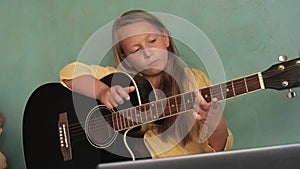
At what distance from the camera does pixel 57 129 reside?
118 cm

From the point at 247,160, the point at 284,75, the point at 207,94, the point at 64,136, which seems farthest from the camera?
the point at 64,136

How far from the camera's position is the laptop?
483 millimetres

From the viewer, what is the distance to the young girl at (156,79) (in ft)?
3.75

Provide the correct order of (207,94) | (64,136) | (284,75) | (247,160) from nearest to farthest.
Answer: (247,160), (284,75), (207,94), (64,136)

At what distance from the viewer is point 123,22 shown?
1259 mm

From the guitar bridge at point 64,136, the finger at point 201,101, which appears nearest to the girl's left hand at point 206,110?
the finger at point 201,101

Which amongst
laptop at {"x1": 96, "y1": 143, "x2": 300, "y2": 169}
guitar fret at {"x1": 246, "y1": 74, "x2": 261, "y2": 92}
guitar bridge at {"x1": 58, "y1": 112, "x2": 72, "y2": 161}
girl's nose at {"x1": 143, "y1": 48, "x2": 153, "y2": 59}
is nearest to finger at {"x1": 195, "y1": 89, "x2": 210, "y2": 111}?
guitar fret at {"x1": 246, "y1": 74, "x2": 261, "y2": 92}

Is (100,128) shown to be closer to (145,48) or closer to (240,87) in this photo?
(145,48)

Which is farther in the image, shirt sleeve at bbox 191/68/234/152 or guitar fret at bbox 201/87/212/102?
shirt sleeve at bbox 191/68/234/152

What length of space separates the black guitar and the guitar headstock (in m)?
0.06

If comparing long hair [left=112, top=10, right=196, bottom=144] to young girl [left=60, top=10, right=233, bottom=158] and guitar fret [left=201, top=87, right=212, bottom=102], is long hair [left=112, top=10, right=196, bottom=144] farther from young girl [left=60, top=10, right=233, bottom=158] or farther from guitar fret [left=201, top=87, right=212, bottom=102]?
guitar fret [left=201, top=87, right=212, bottom=102]

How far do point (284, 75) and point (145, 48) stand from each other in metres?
0.42

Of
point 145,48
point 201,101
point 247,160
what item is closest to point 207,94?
point 201,101

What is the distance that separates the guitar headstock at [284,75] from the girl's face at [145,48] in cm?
33
